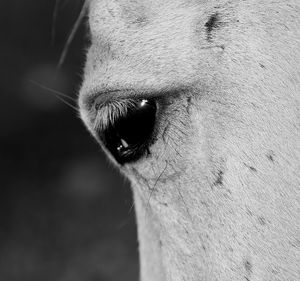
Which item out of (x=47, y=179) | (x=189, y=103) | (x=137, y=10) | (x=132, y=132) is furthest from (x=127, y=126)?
(x=47, y=179)

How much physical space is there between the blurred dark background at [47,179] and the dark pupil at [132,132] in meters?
3.66

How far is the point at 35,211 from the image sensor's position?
543cm

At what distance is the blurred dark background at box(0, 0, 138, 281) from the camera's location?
5.25 m

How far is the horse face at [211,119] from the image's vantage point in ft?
4.54

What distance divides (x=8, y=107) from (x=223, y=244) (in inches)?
167

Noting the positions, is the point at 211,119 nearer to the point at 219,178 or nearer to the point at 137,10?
the point at 219,178

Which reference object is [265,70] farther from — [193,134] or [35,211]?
[35,211]

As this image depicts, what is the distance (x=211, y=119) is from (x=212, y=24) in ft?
0.75

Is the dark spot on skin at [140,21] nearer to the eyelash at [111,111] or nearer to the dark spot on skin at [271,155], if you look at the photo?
the eyelash at [111,111]

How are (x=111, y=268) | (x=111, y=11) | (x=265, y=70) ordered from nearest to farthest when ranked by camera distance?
1. (x=265, y=70)
2. (x=111, y=11)
3. (x=111, y=268)

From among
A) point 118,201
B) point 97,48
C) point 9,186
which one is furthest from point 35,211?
point 97,48

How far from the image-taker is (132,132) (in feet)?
5.12

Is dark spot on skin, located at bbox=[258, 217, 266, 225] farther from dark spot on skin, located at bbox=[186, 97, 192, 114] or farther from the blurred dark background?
the blurred dark background

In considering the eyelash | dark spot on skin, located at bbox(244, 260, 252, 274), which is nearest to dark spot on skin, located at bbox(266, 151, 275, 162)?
dark spot on skin, located at bbox(244, 260, 252, 274)
